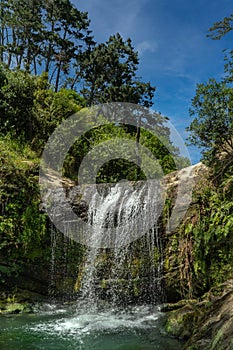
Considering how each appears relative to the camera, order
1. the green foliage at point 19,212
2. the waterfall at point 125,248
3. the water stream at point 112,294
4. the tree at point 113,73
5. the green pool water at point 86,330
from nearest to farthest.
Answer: the green pool water at point 86,330 < the water stream at point 112,294 < the waterfall at point 125,248 < the green foliage at point 19,212 < the tree at point 113,73

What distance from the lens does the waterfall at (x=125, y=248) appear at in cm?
859

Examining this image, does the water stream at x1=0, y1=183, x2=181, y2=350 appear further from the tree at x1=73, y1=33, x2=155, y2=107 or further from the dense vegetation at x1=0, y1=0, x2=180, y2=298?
the tree at x1=73, y1=33, x2=155, y2=107

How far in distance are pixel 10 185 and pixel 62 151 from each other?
4.37 metres

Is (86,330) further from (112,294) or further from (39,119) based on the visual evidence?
(39,119)

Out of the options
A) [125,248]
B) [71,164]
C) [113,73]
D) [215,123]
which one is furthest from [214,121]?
[113,73]

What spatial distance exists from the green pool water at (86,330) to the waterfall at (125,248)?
0.49m

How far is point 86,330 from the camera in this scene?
6570 mm

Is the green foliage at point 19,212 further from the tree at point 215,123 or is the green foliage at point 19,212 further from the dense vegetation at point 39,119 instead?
the tree at point 215,123

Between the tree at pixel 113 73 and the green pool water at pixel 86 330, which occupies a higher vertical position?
the tree at pixel 113 73

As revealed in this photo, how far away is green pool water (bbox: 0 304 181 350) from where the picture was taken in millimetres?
5684

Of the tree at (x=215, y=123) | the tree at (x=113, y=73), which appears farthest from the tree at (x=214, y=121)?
the tree at (x=113, y=73)

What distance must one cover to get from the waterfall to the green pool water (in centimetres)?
49

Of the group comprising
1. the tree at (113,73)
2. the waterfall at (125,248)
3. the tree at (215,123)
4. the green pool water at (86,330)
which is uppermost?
the tree at (113,73)

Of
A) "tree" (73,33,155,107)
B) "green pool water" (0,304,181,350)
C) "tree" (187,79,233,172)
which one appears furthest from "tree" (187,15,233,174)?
"tree" (73,33,155,107)
